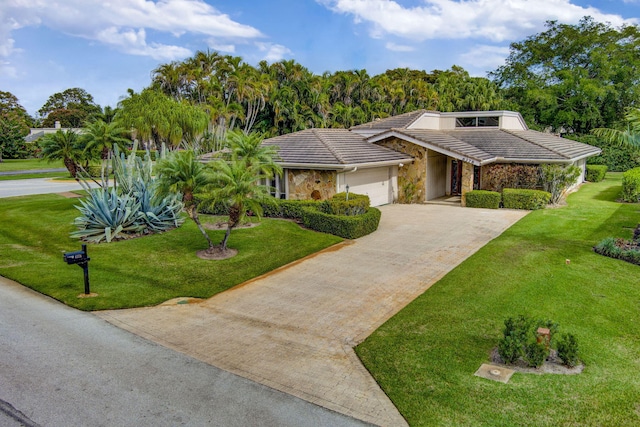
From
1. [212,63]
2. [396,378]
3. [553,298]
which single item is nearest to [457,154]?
[553,298]

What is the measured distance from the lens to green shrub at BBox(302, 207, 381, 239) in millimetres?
17484

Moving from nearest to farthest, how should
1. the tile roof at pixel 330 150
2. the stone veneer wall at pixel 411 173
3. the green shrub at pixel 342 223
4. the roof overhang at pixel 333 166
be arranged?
the green shrub at pixel 342 223, the roof overhang at pixel 333 166, the tile roof at pixel 330 150, the stone veneer wall at pixel 411 173

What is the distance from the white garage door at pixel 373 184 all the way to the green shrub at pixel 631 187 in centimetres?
1137

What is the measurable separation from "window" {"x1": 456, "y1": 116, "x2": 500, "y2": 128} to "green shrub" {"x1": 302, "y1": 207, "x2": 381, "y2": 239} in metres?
13.9

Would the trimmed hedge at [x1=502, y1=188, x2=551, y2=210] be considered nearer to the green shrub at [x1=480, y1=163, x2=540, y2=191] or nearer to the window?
the green shrub at [x1=480, y1=163, x2=540, y2=191]

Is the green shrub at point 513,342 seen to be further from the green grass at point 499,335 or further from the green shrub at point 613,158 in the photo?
the green shrub at point 613,158

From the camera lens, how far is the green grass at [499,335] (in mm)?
6637

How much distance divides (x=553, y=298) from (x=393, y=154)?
14582 millimetres

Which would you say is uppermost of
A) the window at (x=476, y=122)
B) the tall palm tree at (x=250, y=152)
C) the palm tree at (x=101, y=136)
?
the window at (x=476, y=122)

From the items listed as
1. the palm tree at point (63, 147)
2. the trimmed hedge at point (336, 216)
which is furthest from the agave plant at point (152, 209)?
Answer: the palm tree at point (63, 147)

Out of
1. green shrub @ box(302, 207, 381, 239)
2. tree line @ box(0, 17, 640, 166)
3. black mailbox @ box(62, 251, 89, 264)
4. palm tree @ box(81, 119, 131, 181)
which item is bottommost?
green shrub @ box(302, 207, 381, 239)

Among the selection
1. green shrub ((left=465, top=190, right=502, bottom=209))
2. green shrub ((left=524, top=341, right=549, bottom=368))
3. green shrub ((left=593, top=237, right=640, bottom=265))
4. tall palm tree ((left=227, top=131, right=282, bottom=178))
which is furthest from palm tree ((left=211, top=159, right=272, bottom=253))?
green shrub ((left=465, top=190, right=502, bottom=209))

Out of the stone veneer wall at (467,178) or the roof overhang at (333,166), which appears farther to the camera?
the stone veneer wall at (467,178)

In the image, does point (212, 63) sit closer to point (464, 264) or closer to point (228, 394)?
point (464, 264)
